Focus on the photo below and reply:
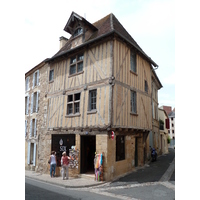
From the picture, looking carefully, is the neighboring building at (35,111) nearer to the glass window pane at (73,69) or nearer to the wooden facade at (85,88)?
the wooden facade at (85,88)

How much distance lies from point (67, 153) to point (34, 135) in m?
3.53

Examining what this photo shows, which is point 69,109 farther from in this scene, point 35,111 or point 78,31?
point 78,31

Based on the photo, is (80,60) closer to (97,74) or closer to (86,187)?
(97,74)

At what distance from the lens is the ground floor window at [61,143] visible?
9.15 metres

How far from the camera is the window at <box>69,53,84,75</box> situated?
9546 mm

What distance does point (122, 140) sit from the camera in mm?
8734

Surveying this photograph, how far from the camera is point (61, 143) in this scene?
374 inches

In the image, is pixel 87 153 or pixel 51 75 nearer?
pixel 87 153

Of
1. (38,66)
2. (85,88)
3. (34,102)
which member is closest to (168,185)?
(85,88)

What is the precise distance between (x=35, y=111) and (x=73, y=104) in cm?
400

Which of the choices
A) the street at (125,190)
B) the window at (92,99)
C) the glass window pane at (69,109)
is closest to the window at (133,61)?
the window at (92,99)

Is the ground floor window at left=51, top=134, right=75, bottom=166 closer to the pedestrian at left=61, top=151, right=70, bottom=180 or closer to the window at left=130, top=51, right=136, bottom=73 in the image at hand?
the pedestrian at left=61, top=151, right=70, bottom=180

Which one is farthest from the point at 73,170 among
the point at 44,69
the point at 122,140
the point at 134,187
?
Result: the point at 44,69

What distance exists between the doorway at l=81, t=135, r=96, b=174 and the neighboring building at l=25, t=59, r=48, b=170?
2.98 metres
